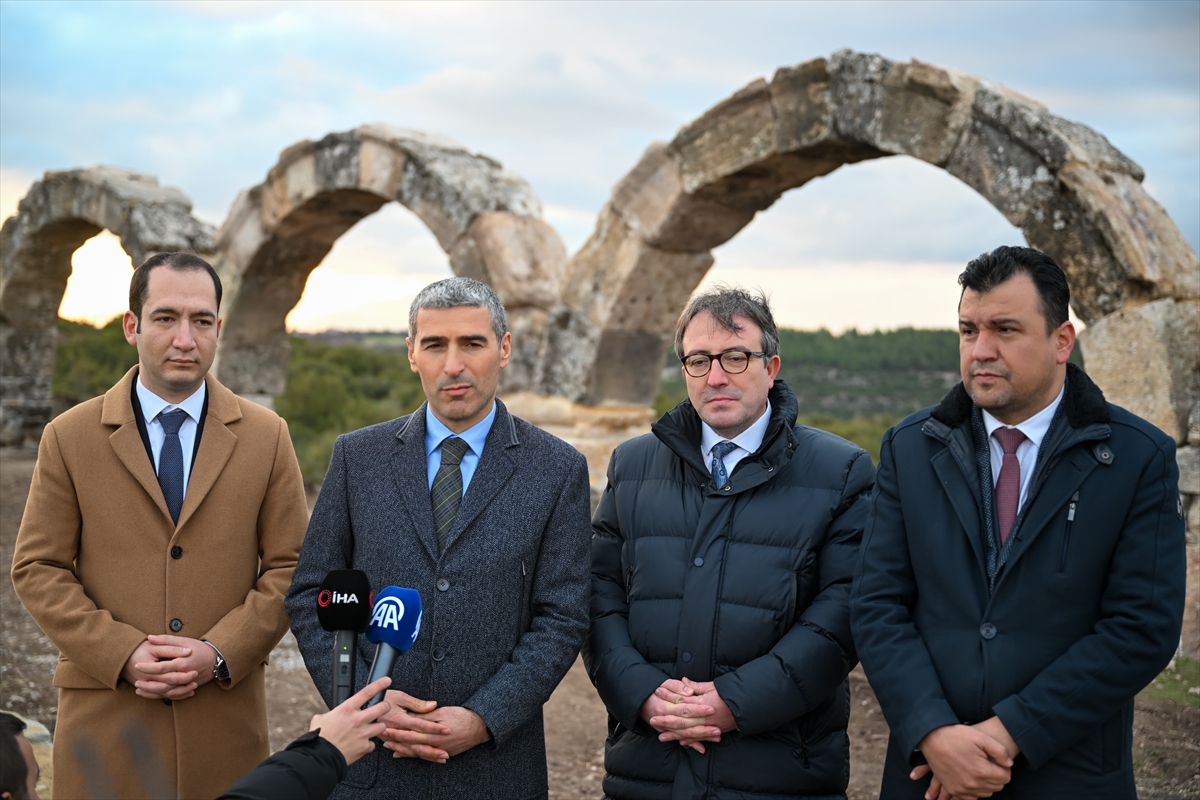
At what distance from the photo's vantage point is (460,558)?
222 centimetres

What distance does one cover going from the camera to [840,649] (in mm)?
2270

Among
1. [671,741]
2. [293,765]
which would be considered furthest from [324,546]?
[671,741]

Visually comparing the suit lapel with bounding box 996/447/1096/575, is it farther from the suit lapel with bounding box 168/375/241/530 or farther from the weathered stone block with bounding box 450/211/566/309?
the weathered stone block with bounding box 450/211/566/309

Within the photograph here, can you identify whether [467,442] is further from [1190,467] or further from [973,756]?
[1190,467]

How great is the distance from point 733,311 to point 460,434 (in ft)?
2.31

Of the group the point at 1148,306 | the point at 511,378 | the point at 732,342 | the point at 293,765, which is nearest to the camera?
the point at 293,765

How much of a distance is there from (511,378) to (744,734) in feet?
15.9

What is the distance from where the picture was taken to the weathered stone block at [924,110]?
4.65 m

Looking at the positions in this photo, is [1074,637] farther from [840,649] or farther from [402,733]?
[402,733]

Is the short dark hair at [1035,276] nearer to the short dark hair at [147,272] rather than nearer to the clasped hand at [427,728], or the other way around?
the clasped hand at [427,728]

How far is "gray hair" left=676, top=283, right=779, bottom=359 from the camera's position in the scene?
2.43 metres

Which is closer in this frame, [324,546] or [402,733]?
[402,733]

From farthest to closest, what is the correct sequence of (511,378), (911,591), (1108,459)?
1. (511,378)
2. (911,591)
3. (1108,459)

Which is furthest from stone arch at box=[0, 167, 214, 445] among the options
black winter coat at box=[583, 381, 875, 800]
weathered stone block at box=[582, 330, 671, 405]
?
black winter coat at box=[583, 381, 875, 800]
